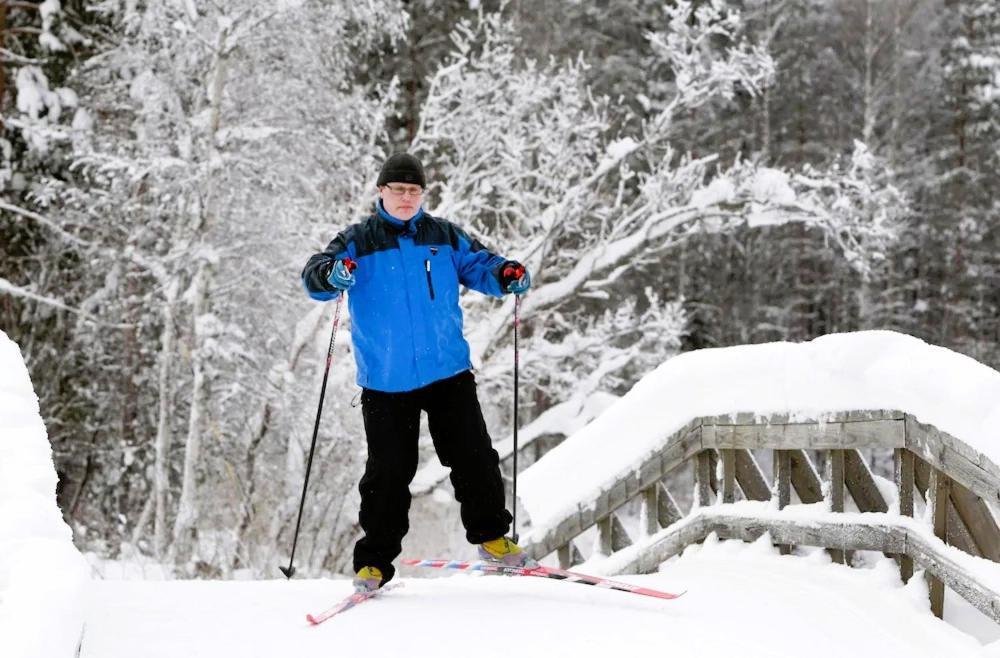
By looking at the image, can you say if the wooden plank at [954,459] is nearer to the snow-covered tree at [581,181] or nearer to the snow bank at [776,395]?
the snow bank at [776,395]

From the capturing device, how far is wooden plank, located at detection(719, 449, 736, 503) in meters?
4.87

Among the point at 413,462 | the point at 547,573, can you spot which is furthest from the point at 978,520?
the point at 413,462

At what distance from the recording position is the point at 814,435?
4215 millimetres

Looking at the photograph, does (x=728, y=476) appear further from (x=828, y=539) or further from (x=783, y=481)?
(x=828, y=539)

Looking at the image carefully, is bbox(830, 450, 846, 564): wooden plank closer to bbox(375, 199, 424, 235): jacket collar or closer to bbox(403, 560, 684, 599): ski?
bbox(403, 560, 684, 599): ski

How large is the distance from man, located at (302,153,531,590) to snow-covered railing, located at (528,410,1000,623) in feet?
3.43

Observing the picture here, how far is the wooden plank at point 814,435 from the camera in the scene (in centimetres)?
382

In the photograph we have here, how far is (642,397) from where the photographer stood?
201 inches

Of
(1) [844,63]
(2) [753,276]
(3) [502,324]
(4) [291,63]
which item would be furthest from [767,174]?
(1) [844,63]

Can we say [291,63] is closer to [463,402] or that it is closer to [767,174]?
[767,174]

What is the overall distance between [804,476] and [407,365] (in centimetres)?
180

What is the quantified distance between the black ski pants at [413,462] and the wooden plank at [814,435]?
3.61 feet

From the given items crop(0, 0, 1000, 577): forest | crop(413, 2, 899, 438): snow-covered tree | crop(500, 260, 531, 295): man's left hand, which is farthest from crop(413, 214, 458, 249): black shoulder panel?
crop(413, 2, 899, 438): snow-covered tree

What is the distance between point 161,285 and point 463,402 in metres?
9.36
